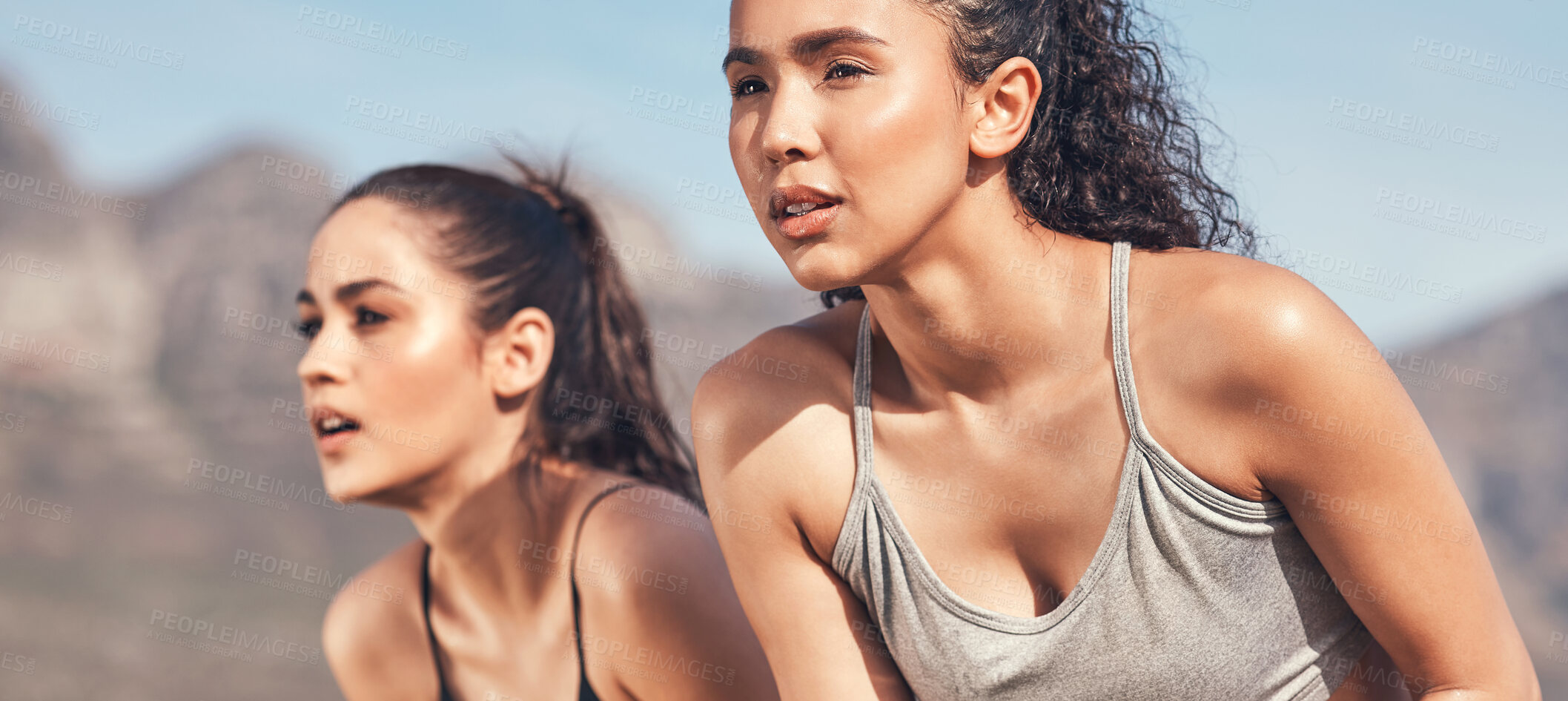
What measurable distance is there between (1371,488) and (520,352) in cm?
159

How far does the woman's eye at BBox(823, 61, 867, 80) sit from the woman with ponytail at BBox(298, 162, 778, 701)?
1.05 m

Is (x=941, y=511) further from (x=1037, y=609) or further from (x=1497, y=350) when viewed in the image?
(x=1497, y=350)

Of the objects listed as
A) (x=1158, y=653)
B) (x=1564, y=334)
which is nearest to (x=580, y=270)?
(x=1158, y=653)

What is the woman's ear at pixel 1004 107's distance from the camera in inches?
51.1

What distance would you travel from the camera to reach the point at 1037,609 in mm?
1448

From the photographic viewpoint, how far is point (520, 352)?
2205 mm

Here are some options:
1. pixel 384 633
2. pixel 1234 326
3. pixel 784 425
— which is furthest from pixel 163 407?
pixel 1234 326

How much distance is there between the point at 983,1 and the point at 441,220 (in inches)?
52.1

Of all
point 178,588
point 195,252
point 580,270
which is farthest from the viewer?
point 195,252
